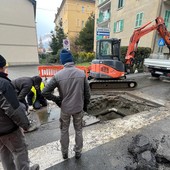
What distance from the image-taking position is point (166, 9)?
11656mm

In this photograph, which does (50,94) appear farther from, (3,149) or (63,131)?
(3,149)

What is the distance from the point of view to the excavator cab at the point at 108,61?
20.3ft

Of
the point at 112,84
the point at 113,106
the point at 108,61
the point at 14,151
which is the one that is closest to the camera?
the point at 14,151

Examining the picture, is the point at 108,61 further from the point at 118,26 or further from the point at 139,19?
the point at 118,26

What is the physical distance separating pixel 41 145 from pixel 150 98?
14.3 ft

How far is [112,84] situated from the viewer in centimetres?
652

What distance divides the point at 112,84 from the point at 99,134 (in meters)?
3.84

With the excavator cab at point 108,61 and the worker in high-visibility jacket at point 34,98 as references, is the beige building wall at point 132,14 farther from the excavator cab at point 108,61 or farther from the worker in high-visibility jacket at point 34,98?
the worker in high-visibility jacket at point 34,98

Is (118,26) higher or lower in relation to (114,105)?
higher

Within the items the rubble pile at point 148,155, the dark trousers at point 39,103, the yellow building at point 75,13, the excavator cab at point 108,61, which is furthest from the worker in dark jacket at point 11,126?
the yellow building at point 75,13

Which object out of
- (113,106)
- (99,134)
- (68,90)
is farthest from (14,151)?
(113,106)

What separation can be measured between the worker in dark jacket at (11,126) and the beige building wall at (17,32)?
19.5 ft

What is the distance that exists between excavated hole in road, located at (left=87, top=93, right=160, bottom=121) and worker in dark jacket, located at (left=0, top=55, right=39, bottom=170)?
146 inches

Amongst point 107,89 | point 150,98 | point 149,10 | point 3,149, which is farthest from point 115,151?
point 149,10
